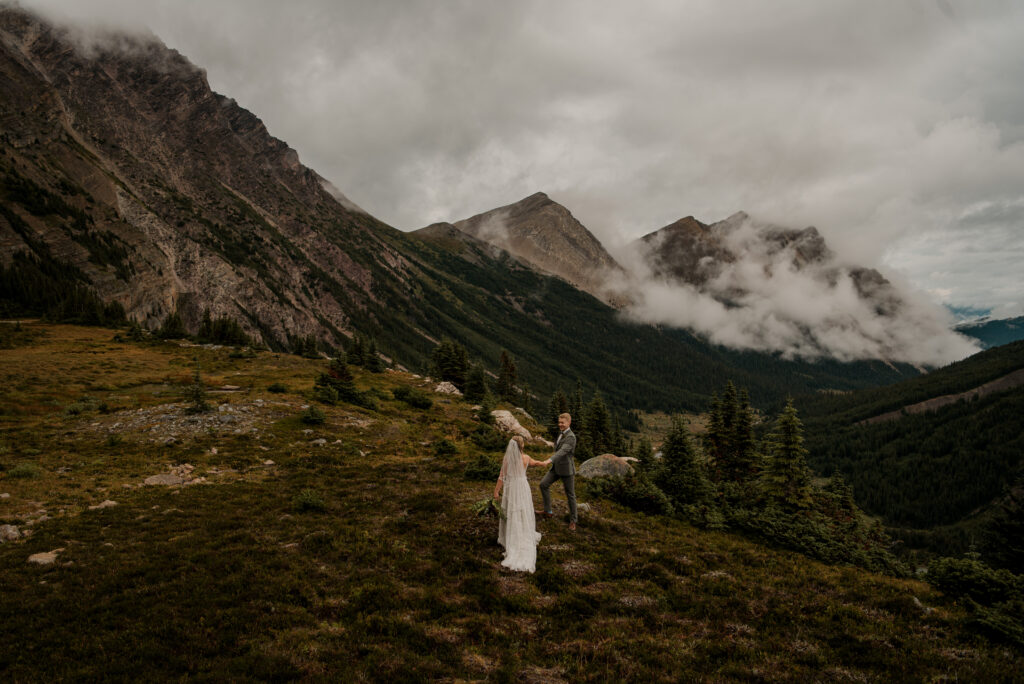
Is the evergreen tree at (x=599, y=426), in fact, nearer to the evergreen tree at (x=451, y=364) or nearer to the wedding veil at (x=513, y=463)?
the evergreen tree at (x=451, y=364)

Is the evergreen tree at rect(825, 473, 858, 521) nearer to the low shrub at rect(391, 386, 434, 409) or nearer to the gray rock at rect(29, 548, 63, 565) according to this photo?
the low shrub at rect(391, 386, 434, 409)

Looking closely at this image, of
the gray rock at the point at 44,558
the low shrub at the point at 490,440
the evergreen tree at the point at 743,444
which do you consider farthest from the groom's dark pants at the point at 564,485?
the evergreen tree at the point at 743,444

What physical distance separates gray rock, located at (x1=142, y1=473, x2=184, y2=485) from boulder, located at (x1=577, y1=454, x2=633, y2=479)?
21.8m

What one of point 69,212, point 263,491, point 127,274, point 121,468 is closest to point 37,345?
point 121,468

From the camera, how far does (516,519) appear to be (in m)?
13.7

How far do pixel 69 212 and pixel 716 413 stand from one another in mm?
202601

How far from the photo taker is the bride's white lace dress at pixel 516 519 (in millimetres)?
13289

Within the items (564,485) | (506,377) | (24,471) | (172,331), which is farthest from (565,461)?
(172,331)

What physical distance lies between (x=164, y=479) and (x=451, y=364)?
50.6 meters

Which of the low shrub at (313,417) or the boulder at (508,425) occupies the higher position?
the low shrub at (313,417)

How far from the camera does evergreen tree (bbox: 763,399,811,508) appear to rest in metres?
37.2

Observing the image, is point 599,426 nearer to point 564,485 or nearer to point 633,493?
point 633,493

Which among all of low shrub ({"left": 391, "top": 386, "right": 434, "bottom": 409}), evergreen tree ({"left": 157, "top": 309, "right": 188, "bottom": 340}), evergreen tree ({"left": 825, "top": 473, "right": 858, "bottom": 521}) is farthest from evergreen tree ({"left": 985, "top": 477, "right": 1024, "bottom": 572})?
evergreen tree ({"left": 157, "top": 309, "right": 188, "bottom": 340})

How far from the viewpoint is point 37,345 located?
188ft
